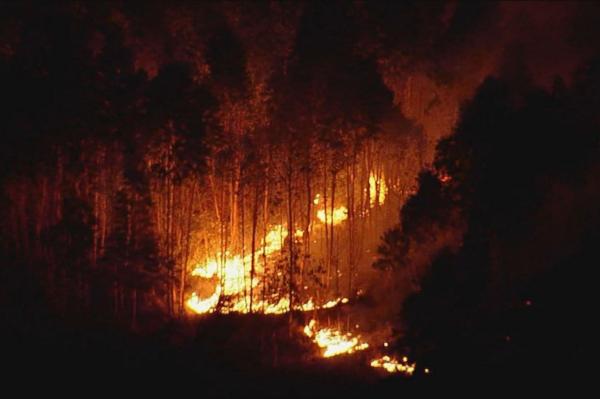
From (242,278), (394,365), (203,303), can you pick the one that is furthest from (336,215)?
(394,365)

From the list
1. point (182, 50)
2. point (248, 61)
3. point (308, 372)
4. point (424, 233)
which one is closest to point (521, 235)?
point (424, 233)

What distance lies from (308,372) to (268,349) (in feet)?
4.46

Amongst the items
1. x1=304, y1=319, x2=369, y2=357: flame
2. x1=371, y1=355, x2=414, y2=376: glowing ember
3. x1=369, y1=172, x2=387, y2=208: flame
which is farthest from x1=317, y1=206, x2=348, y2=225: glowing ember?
x1=371, y1=355, x2=414, y2=376: glowing ember

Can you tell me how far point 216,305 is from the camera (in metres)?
14.6

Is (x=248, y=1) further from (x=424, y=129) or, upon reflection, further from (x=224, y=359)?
(x=224, y=359)

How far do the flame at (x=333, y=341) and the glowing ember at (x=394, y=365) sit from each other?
0.92 meters

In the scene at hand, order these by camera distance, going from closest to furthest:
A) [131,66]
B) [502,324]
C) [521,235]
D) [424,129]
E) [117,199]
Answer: [502,324]
[521,235]
[131,66]
[117,199]
[424,129]

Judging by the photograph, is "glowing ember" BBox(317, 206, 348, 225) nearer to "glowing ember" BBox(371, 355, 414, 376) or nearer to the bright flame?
the bright flame

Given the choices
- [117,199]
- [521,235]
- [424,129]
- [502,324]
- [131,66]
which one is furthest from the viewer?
[424,129]

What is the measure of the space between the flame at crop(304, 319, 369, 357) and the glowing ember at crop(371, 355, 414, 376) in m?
0.92

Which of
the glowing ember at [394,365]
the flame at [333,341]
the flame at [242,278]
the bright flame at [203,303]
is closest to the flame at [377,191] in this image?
the flame at [242,278]

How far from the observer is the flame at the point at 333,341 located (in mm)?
12883

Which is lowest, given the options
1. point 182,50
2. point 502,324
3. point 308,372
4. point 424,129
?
point 308,372

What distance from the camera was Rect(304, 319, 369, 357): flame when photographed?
1288 centimetres
